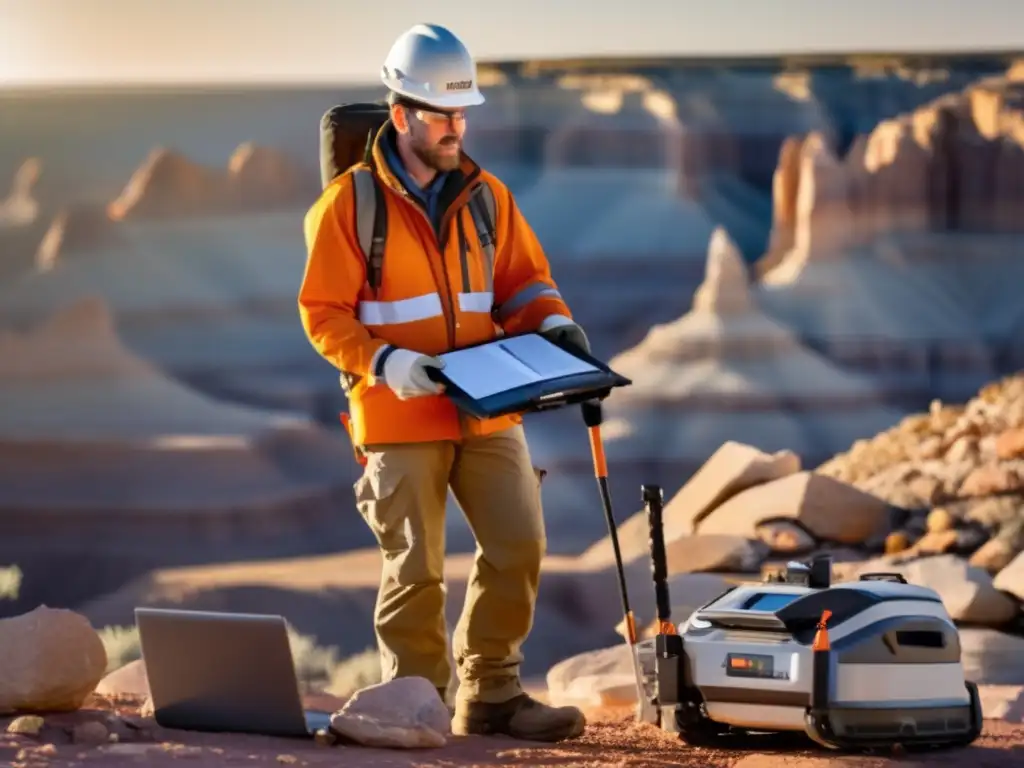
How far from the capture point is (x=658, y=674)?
4715mm

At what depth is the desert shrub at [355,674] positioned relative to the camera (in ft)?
32.3

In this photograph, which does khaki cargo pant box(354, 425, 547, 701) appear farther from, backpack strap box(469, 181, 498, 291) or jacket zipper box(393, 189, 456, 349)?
backpack strap box(469, 181, 498, 291)

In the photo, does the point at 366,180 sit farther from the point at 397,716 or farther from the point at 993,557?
the point at 993,557

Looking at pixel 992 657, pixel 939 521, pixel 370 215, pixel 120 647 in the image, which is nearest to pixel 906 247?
pixel 939 521

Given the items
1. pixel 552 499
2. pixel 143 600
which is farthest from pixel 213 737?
pixel 552 499

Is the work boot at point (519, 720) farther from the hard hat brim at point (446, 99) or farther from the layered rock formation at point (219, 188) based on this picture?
the layered rock formation at point (219, 188)

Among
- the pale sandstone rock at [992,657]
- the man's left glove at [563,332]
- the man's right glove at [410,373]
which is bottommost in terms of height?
the pale sandstone rock at [992,657]

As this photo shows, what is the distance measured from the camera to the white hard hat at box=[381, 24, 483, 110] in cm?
481

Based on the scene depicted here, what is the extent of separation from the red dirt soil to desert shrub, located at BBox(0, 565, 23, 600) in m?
11.4

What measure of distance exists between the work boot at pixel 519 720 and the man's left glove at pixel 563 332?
835 millimetres

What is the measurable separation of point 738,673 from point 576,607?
28.9 feet

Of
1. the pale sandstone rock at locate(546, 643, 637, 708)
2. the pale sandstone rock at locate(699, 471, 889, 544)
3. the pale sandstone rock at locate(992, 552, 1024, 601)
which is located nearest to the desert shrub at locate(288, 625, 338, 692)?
the pale sandstone rock at locate(546, 643, 637, 708)

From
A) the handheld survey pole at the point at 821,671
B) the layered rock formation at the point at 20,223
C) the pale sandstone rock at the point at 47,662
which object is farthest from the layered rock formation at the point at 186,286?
the handheld survey pole at the point at 821,671

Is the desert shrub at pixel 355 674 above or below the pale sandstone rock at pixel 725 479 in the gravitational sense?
below
